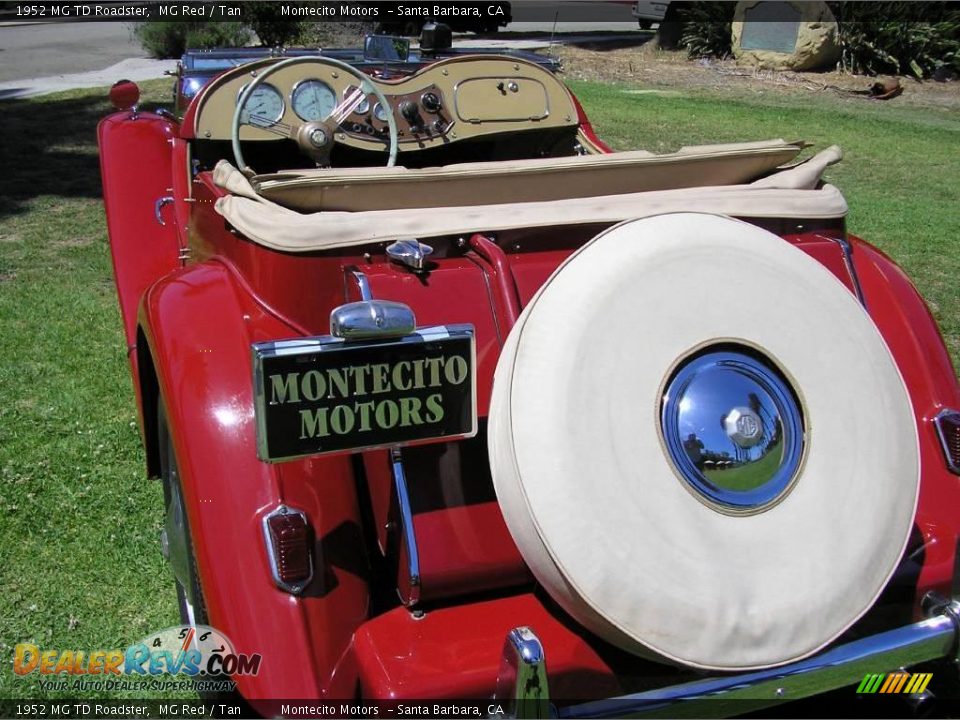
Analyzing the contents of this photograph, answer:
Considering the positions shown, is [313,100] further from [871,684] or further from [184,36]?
[184,36]

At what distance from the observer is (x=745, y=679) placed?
197 centimetres

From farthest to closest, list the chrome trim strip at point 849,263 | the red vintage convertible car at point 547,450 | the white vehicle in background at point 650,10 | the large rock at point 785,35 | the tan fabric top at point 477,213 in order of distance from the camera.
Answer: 1. the white vehicle in background at point 650,10
2. the large rock at point 785,35
3. the chrome trim strip at point 849,263
4. the tan fabric top at point 477,213
5. the red vintage convertible car at point 547,450

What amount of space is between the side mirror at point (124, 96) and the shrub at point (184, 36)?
1234 cm

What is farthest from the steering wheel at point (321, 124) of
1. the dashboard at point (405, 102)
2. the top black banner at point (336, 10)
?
the top black banner at point (336, 10)

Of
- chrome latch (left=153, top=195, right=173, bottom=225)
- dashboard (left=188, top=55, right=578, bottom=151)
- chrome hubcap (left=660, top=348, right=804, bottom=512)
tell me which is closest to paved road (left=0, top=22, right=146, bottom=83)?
chrome latch (left=153, top=195, right=173, bottom=225)

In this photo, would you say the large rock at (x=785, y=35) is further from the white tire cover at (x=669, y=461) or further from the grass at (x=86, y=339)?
the white tire cover at (x=669, y=461)

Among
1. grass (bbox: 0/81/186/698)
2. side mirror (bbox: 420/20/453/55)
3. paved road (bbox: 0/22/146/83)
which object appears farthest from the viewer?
paved road (bbox: 0/22/146/83)

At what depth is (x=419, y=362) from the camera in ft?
6.72

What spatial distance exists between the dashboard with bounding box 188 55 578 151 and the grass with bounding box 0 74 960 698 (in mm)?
1439

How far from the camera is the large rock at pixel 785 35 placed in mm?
16438

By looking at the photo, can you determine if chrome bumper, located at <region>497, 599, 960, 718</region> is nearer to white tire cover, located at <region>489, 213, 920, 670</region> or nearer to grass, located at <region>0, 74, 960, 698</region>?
white tire cover, located at <region>489, 213, 920, 670</region>

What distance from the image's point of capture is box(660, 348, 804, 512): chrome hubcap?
202cm

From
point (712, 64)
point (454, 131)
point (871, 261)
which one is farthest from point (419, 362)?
point (712, 64)

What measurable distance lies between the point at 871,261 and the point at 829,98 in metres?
13.4
